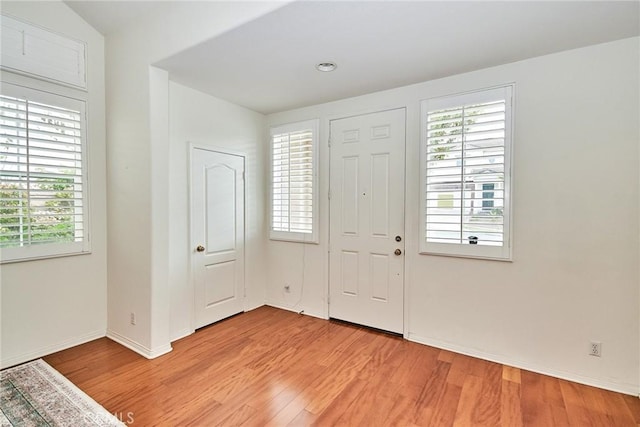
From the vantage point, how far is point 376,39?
2232 mm

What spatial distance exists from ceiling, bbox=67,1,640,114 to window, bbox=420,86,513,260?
35 centimetres

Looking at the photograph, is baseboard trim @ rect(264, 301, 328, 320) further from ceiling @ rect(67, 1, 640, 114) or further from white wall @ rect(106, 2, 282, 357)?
ceiling @ rect(67, 1, 640, 114)

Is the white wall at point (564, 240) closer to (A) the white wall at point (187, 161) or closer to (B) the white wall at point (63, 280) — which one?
(A) the white wall at point (187, 161)

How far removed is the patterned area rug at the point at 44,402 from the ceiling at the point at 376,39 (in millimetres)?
2704

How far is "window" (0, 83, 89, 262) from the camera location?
2.55 m

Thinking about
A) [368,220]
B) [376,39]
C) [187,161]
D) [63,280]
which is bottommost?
[63,280]

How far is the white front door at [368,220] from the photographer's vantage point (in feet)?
10.5

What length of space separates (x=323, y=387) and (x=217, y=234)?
6.78 ft

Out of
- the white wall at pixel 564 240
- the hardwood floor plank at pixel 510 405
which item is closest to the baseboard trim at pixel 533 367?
the white wall at pixel 564 240

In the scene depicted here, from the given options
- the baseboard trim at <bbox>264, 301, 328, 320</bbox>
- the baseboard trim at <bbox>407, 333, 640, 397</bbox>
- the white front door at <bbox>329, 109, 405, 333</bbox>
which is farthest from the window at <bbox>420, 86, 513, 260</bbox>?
the baseboard trim at <bbox>264, 301, 328, 320</bbox>

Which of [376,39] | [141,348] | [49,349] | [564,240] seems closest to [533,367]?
[564,240]

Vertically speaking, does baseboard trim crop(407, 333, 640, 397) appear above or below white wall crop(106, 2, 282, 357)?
below

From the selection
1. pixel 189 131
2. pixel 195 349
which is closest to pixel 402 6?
pixel 189 131

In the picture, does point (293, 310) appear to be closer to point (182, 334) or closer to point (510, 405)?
point (182, 334)
